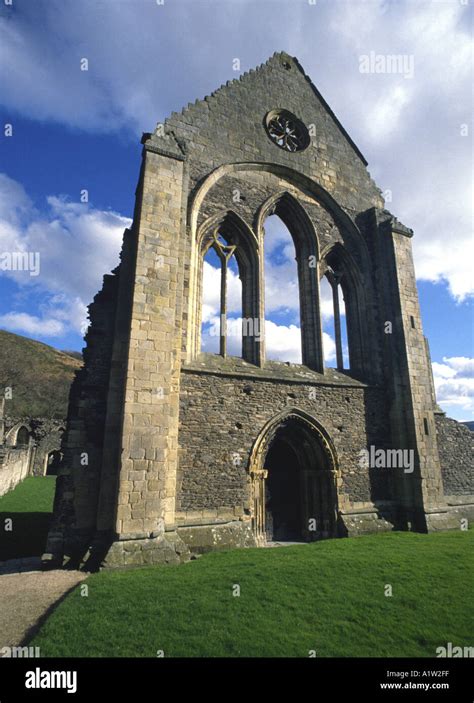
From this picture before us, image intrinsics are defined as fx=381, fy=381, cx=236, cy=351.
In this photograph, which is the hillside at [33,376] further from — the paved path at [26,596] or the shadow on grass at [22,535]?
the paved path at [26,596]

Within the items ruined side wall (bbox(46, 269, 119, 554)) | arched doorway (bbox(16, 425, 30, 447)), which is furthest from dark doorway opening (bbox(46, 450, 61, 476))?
ruined side wall (bbox(46, 269, 119, 554))

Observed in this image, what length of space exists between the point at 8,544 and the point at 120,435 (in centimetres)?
473

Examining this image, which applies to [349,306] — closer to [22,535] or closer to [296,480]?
[296,480]

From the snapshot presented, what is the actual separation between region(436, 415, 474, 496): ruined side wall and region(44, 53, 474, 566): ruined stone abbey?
0.06m

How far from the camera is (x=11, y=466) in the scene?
19891 mm

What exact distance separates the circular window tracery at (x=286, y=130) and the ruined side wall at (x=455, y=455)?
10.3 meters

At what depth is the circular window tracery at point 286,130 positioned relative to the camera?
12618 mm

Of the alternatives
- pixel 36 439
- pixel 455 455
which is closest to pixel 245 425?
pixel 455 455

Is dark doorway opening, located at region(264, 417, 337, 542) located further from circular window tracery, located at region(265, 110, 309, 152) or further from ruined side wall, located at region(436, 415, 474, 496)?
circular window tracery, located at region(265, 110, 309, 152)

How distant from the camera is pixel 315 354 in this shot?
11.4 meters

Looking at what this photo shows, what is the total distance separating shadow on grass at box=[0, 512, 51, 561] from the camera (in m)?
8.83
